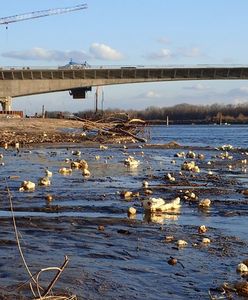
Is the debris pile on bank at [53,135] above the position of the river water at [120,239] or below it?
below

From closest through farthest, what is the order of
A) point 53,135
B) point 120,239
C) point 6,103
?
point 120,239 < point 53,135 < point 6,103

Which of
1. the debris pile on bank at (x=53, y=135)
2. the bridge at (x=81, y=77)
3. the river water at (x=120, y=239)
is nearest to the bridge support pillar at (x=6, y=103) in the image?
the bridge at (x=81, y=77)

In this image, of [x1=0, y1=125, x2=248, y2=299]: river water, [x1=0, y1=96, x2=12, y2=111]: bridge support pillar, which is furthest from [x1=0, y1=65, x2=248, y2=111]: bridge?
[x1=0, y1=125, x2=248, y2=299]: river water

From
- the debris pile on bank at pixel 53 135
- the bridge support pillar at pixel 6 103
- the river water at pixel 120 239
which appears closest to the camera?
the river water at pixel 120 239

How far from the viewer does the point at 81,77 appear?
3693 inches

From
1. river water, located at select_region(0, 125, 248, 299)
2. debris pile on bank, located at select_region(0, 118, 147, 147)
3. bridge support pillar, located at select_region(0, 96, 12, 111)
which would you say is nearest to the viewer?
river water, located at select_region(0, 125, 248, 299)

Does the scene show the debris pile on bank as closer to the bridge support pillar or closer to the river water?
the river water

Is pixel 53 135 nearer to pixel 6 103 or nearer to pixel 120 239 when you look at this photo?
pixel 120 239

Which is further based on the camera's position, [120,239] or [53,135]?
[53,135]

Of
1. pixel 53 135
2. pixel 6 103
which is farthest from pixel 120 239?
pixel 6 103

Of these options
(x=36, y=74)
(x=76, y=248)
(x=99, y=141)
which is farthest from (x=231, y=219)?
(x=36, y=74)

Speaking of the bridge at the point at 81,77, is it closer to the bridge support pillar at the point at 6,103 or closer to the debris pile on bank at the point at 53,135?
the bridge support pillar at the point at 6,103

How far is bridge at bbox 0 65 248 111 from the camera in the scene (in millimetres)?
92062

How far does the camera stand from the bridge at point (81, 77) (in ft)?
302
